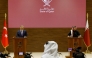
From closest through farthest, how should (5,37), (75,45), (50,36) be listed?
(75,45) < (5,37) < (50,36)

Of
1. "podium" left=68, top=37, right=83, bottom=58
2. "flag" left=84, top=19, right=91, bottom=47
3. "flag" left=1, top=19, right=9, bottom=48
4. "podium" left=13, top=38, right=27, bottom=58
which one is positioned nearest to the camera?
"podium" left=13, top=38, right=27, bottom=58

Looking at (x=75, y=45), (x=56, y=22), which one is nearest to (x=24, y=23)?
(x=56, y=22)

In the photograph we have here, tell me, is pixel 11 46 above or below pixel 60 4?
below

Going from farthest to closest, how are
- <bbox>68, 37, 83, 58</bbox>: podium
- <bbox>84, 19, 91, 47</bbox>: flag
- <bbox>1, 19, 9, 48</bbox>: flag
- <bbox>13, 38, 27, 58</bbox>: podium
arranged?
1. <bbox>84, 19, 91, 47</bbox>: flag
2. <bbox>1, 19, 9, 48</bbox>: flag
3. <bbox>68, 37, 83, 58</bbox>: podium
4. <bbox>13, 38, 27, 58</bbox>: podium

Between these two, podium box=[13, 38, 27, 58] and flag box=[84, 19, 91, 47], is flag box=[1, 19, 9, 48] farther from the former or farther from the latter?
flag box=[84, 19, 91, 47]

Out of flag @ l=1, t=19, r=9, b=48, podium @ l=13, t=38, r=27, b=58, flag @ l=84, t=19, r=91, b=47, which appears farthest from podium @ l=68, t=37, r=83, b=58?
flag @ l=1, t=19, r=9, b=48

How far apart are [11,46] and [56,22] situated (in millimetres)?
2875

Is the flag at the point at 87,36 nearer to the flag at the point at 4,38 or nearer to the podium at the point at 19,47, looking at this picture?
the podium at the point at 19,47

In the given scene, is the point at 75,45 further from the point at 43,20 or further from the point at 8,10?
the point at 8,10

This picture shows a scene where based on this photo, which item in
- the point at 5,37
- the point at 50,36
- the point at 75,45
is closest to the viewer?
the point at 75,45

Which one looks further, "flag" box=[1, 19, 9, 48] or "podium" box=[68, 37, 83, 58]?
"flag" box=[1, 19, 9, 48]

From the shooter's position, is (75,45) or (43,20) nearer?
(75,45)

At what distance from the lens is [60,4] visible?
40.0 feet

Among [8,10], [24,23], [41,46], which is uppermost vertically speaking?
[8,10]
